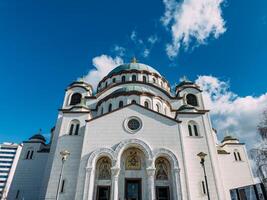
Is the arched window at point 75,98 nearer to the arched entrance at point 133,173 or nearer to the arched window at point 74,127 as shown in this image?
the arched window at point 74,127

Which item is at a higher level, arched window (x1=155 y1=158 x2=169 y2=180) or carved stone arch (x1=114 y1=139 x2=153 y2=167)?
carved stone arch (x1=114 y1=139 x2=153 y2=167)


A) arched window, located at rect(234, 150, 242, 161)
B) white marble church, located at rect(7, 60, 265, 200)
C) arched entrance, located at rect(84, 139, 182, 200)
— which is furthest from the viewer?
arched window, located at rect(234, 150, 242, 161)

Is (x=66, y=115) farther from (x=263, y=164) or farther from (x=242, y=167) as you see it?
(x=242, y=167)

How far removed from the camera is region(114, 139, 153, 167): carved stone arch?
19.3 m

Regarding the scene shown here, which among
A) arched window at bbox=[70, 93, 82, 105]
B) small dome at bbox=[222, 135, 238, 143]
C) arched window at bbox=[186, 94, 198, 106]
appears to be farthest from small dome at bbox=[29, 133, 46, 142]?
small dome at bbox=[222, 135, 238, 143]

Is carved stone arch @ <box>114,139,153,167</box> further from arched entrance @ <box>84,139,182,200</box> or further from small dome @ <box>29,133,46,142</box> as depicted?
small dome @ <box>29,133,46,142</box>

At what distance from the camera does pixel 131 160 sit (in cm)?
2038

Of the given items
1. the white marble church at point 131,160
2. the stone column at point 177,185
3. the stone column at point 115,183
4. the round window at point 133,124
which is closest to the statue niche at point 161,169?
the white marble church at point 131,160

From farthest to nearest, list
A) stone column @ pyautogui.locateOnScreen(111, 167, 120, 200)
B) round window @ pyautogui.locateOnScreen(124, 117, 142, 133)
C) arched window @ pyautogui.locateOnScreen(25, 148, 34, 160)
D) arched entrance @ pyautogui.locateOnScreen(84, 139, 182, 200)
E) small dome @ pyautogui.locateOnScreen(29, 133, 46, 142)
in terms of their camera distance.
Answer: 1. small dome @ pyautogui.locateOnScreen(29, 133, 46, 142)
2. arched window @ pyautogui.locateOnScreen(25, 148, 34, 160)
3. round window @ pyautogui.locateOnScreen(124, 117, 142, 133)
4. arched entrance @ pyautogui.locateOnScreen(84, 139, 182, 200)
5. stone column @ pyautogui.locateOnScreen(111, 167, 120, 200)

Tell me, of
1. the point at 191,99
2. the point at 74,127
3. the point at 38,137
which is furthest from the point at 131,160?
the point at 38,137

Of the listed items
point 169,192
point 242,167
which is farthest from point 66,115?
point 242,167

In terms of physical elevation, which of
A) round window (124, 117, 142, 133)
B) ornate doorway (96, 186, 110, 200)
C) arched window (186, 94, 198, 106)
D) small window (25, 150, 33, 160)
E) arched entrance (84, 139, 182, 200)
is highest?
arched window (186, 94, 198, 106)

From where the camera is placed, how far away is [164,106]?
27.7 meters

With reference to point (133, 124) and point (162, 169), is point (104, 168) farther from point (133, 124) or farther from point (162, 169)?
point (162, 169)
